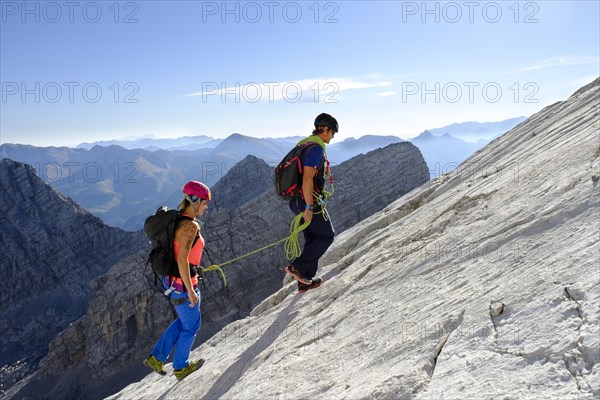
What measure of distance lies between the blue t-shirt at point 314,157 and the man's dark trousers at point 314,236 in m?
1.02

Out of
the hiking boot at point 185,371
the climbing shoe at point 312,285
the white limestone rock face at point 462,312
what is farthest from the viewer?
the climbing shoe at point 312,285

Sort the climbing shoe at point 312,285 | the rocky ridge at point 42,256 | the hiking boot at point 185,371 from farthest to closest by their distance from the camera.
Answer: the rocky ridge at point 42,256, the climbing shoe at point 312,285, the hiking boot at point 185,371

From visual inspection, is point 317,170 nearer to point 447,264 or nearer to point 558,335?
point 447,264

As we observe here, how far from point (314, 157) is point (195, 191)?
2.75 meters

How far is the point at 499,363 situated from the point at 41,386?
84.4m

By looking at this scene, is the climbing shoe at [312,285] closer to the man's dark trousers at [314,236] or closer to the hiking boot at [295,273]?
the hiking boot at [295,273]

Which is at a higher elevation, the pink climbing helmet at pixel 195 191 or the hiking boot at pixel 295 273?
the pink climbing helmet at pixel 195 191

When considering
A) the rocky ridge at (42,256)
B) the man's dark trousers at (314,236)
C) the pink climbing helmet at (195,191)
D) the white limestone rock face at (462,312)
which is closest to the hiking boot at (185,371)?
the white limestone rock face at (462,312)

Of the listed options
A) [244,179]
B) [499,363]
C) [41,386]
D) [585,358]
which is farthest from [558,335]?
[244,179]

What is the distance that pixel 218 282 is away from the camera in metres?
68.2

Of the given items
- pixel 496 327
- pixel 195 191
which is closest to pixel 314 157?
pixel 195 191

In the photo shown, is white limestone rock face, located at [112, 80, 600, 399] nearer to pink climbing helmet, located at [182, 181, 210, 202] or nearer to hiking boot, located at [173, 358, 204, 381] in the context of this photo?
hiking boot, located at [173, 358, 204, 381]

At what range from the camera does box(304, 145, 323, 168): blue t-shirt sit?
8938mm

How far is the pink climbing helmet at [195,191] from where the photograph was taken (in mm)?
7555
